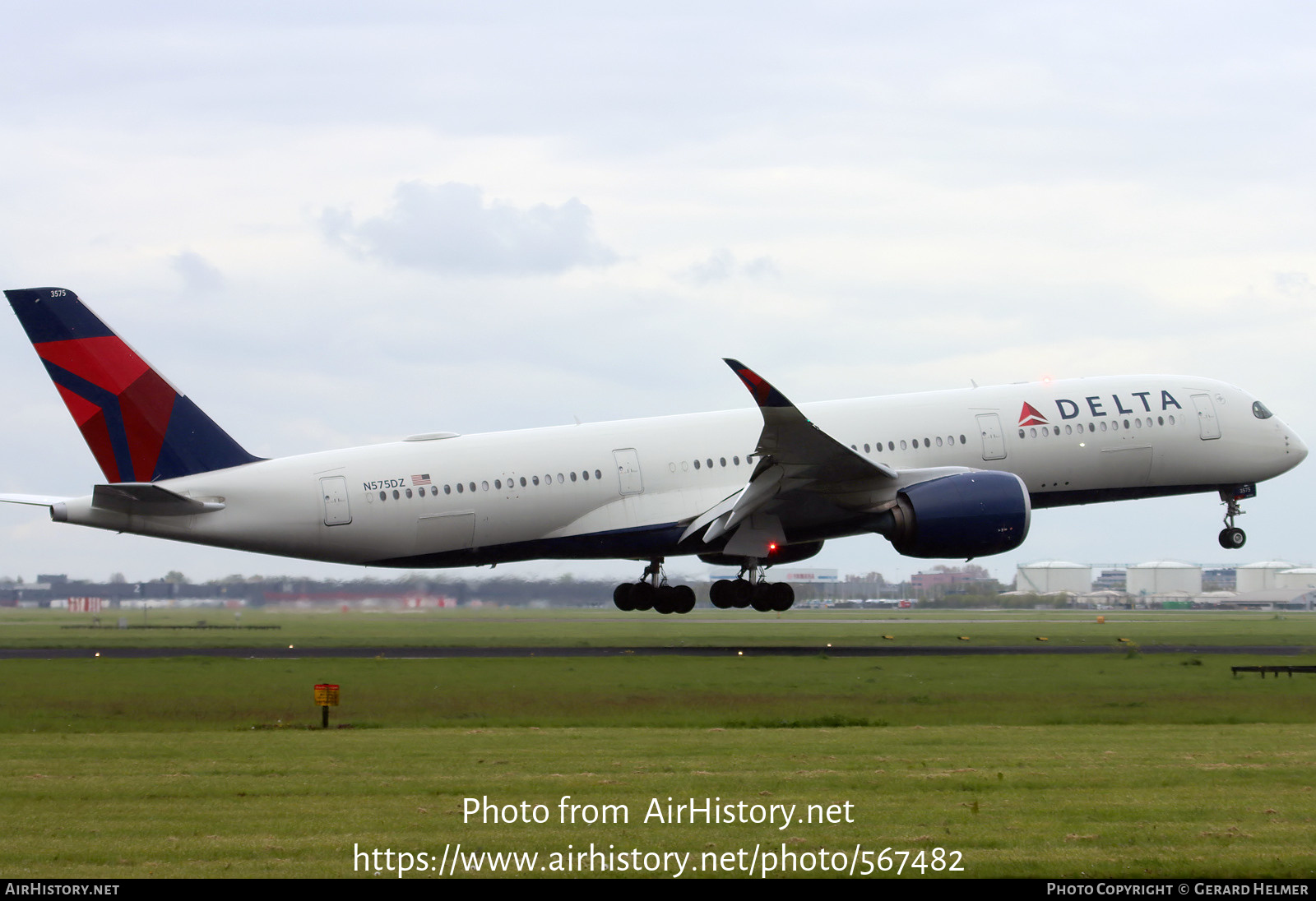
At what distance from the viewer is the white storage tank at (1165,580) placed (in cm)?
12812

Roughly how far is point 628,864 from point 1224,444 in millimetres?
32455

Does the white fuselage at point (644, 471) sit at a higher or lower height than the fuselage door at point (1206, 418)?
lower

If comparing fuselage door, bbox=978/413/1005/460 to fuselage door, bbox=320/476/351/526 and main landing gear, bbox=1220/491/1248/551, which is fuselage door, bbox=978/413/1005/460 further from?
fuselage door, bbox=320/476/351/526

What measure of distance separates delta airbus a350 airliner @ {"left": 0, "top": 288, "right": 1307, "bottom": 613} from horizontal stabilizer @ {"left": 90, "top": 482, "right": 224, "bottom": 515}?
58 mm

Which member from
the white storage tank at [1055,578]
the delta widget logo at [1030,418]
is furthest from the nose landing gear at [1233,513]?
the white storage tank at [1055,578]

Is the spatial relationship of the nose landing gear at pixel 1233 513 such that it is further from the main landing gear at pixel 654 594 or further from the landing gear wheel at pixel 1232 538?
the main landing gear at pixel 654 594

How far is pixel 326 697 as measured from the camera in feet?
79.0

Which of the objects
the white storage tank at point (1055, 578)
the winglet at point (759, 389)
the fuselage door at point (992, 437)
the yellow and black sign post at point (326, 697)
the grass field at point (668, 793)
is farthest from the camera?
the white storage tank at point (1055, 578)

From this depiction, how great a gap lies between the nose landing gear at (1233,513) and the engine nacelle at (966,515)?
388 inches

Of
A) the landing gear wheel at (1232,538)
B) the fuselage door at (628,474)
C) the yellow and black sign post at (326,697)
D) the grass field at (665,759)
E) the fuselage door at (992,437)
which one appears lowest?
the grass field at (665,759)

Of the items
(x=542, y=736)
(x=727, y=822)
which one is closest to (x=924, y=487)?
(x=542, y=736)

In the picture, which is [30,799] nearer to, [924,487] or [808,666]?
[808,666]

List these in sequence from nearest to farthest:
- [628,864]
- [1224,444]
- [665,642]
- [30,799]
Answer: [628,864]
[30,799]
[1224,444]
[665,642]

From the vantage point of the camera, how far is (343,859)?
12.1 m
